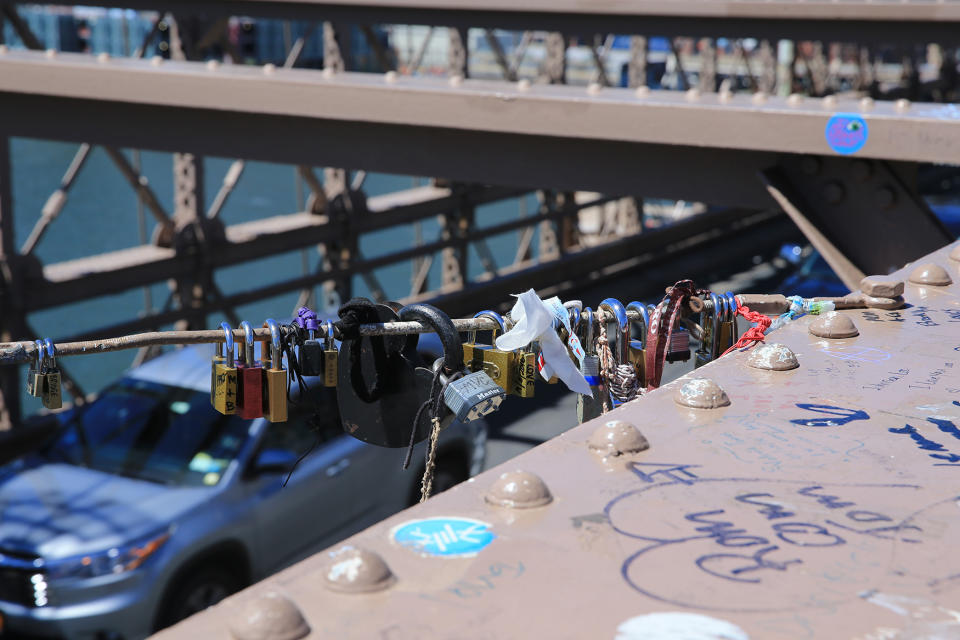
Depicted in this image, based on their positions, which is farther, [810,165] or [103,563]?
[810,165]

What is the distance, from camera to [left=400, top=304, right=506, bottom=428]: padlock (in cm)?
309

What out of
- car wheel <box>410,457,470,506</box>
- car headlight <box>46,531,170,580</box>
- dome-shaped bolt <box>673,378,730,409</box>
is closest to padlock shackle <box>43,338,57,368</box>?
dome-shaped bolt <box>673,378,730,409</box>

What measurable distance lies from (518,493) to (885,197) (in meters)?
5.54

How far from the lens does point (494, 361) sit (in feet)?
11.4

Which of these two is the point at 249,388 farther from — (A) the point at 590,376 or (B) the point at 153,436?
(B) the point at 153,436

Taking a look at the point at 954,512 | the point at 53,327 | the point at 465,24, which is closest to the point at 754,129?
the point at 954,512

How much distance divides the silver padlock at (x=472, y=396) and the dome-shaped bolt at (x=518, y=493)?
53cm

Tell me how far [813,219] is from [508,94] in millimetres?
2255

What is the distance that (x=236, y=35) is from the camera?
162ft

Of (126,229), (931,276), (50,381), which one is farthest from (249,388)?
(126,229)

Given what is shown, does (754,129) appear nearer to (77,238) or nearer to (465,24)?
(465,24)

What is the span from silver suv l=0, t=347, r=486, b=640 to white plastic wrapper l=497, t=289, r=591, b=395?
2.99 m

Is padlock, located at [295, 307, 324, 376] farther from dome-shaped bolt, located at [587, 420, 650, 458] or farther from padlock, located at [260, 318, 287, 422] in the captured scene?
dome-shaped bolt, located at [587, 420, 650, 458]

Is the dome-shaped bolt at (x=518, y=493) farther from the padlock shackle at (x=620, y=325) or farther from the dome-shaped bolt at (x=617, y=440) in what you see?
the padlock shackle at (x=620, y=325)
